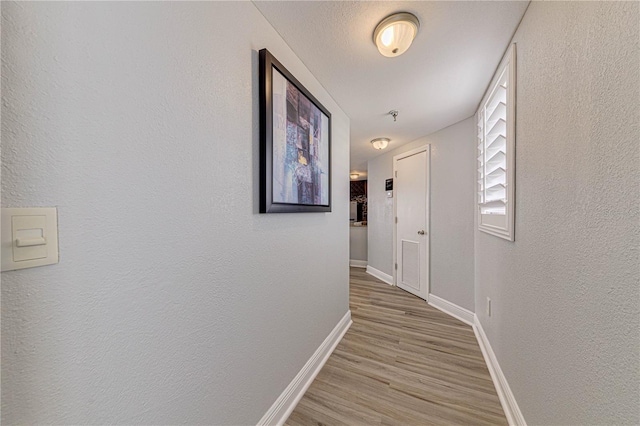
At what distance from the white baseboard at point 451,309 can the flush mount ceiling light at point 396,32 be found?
8.46 ft

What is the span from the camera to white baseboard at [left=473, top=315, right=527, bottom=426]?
1339mm

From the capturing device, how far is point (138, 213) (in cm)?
72

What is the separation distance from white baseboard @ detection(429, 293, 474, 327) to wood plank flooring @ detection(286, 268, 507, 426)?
0.09m

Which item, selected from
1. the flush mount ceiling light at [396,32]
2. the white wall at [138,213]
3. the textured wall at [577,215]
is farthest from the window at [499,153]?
the white wall at [138,213]

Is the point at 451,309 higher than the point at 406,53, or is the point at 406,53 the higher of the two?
the point at 406,53

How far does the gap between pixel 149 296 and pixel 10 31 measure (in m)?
0.67

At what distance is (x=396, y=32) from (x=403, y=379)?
2.16 m

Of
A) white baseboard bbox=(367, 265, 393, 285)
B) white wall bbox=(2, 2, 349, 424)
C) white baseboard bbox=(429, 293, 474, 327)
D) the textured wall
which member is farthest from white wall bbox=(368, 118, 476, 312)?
white wall bbox=(2, 2, 349, 424)

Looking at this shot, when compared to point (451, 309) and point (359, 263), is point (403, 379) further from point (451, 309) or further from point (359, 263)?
point (359, 263)

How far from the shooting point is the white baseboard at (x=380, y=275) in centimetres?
402

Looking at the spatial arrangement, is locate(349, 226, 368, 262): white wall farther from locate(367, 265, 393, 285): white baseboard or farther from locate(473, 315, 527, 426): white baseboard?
locate(473, 315, 527, 426): white baseboard

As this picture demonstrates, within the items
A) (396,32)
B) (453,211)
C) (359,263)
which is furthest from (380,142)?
(359,263)

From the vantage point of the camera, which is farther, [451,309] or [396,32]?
[451,309]

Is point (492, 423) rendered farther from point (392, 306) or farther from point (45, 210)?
point (45, 210)
